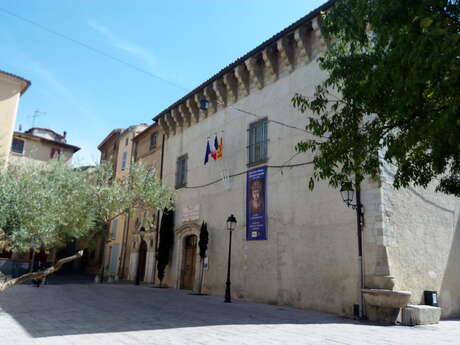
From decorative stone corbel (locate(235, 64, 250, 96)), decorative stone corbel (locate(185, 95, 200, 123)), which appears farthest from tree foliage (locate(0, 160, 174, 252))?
decorative stone corbel (locate(235, 64, 250, 96))

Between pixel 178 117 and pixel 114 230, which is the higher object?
pixel 178 117

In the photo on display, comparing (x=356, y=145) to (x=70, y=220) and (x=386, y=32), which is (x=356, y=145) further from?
(x=70, y=220)

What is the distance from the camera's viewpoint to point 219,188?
16484 mm

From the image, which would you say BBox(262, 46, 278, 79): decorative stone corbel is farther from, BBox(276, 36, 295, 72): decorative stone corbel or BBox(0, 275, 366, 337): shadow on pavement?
BBox(0, 275, 366, 337): shadow on pavement

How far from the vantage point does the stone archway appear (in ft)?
57.2

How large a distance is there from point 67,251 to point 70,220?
28877 millimetres

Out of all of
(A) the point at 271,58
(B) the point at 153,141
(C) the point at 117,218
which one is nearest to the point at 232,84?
(A) the point at 271,58

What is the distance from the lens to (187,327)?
776 cm

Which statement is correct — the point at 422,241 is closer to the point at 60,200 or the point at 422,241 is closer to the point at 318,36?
the point at 318,36

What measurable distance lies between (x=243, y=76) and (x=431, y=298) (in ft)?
33.1

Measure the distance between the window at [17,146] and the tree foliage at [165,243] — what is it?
54.2 ft

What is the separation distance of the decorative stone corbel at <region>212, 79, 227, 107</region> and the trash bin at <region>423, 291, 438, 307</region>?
34.5ft

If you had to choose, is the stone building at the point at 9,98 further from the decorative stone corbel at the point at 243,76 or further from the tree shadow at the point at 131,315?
the decorative stone corbel at the point at 243,76


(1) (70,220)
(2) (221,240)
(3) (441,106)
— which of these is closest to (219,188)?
(2) (221,240)
